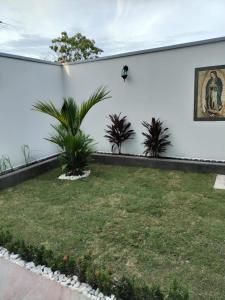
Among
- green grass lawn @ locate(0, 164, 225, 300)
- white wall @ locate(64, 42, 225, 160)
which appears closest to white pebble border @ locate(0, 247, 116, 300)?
green grass lawn @ locate(0, 164, 225, 300)

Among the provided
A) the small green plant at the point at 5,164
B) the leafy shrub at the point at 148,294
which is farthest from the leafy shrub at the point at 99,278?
the small green plant at the point at 5,164

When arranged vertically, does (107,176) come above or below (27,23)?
below

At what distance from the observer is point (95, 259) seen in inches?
107

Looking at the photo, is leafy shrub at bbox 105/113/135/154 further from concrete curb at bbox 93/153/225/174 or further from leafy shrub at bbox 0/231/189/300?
leafy shrub at bbox 0/231/189/300

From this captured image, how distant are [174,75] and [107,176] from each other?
264 centimetres

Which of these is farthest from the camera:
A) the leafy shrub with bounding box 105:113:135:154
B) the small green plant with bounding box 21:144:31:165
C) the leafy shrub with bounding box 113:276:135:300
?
the leafy shrub with bounding box 105:113:135:154

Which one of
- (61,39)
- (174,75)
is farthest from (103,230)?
(61,39)

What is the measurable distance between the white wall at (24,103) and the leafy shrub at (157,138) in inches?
106

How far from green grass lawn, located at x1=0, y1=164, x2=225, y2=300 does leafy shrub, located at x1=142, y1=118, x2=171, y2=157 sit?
743 millimetres

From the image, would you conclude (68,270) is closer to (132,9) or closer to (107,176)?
(107,176)

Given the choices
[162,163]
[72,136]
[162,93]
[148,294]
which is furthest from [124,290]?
[162,93]

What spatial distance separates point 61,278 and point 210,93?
447 cm

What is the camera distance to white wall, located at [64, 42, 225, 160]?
17.7 ft

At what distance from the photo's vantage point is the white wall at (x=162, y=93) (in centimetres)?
539
